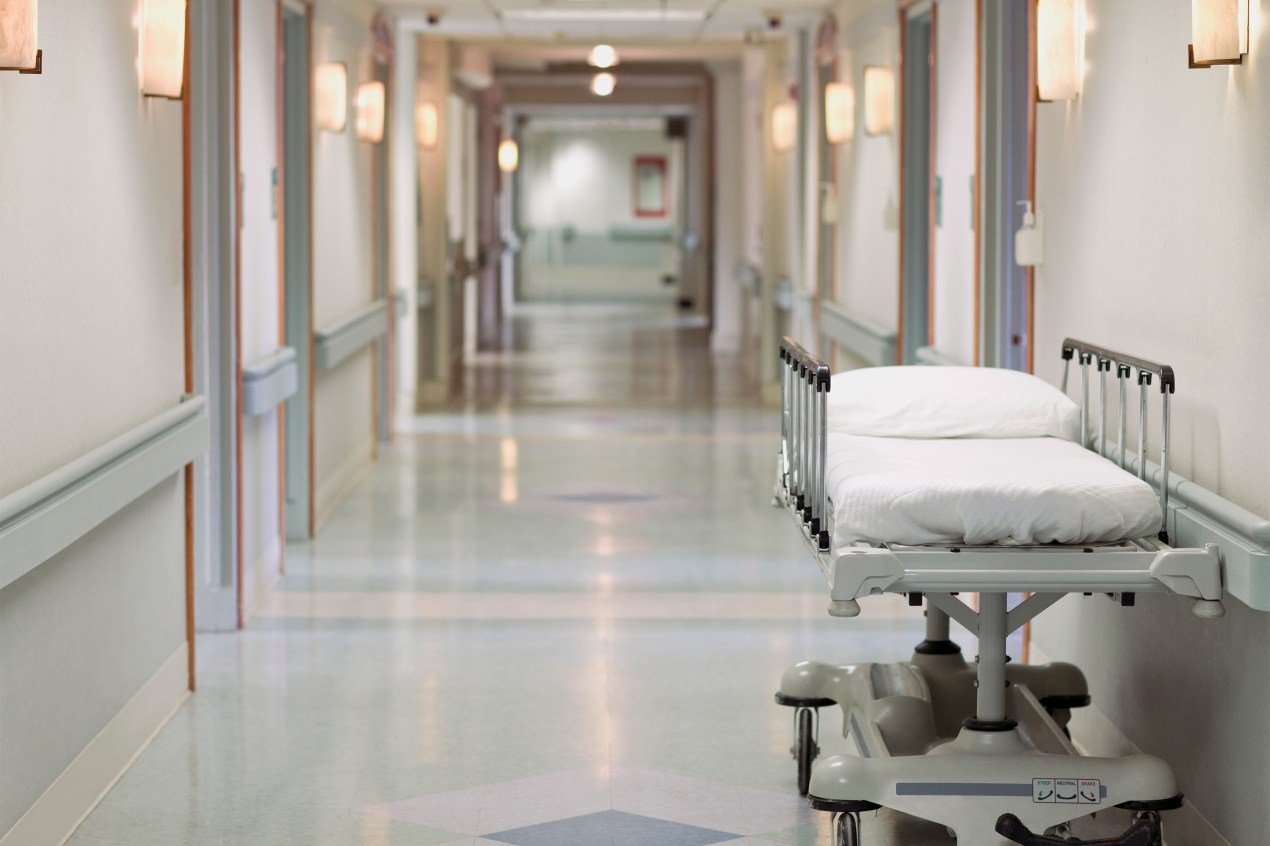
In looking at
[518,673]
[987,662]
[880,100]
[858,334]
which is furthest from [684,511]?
[987,662]

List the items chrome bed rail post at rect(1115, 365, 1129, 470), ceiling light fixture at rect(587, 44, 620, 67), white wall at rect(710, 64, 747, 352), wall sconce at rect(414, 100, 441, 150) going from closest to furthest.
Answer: chrome bed rail post at rect(1115, 365, 1129, 470) < wall sconce at rect(414, 100, 441, 150) < ceiling light fixture at rect(587, 44, 620, 67) < white wall at rect(710, 64, 747, 352)

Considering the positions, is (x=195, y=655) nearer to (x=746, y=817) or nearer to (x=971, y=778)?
(x=746, y=817)

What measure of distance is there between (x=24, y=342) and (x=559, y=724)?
6.51ft

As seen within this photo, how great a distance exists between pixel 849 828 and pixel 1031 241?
7.41 ft

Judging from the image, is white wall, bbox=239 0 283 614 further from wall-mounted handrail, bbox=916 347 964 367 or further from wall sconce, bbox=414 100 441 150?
wall sconce, bbox=414 100 441 150

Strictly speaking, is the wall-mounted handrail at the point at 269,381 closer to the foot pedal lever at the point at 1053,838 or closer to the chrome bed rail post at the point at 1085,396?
the chrome bed rail post at the point at 1085,396

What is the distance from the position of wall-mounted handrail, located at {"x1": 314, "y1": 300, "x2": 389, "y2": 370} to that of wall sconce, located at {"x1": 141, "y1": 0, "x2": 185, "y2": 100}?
10.9 feet

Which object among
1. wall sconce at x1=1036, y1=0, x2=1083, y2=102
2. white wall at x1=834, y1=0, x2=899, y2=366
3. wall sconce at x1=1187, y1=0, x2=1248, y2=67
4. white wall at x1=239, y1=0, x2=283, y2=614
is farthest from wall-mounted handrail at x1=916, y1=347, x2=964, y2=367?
wall sconce at x1=1187, y1=0, x2=1248, y2=67

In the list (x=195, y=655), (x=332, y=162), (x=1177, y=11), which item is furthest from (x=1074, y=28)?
(x=332, y=162)

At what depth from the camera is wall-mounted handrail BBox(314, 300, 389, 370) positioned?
8091mm

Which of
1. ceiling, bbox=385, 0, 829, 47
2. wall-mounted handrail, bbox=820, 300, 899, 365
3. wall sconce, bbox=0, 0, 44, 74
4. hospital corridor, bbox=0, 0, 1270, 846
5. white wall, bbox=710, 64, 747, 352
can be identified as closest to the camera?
wall sconce, bbox=0, 0, 44, 74

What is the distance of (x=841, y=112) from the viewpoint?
9.36m

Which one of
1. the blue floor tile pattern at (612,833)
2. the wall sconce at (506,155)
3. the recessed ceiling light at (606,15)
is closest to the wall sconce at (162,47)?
the blue floor tile pattern at (612,833)

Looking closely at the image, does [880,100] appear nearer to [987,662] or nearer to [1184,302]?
[1184,302]
